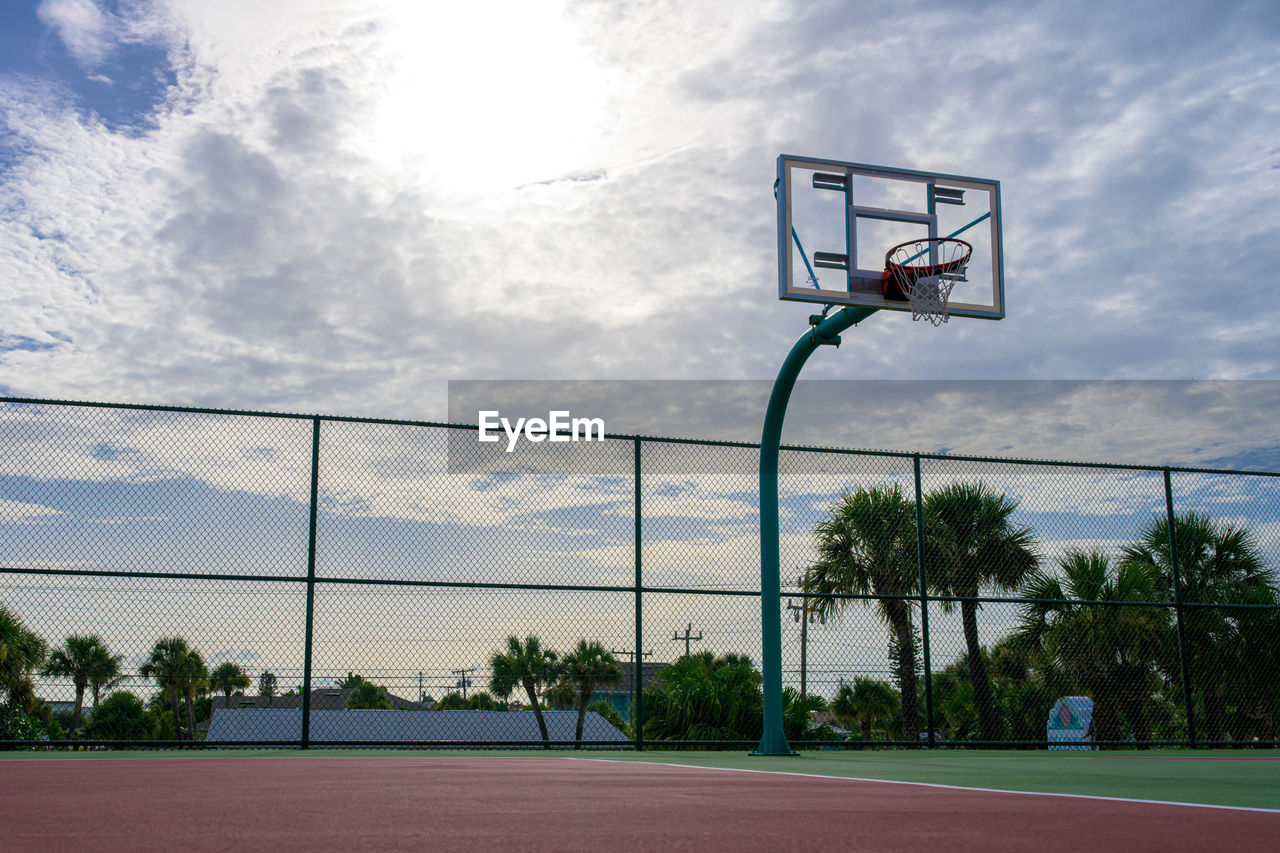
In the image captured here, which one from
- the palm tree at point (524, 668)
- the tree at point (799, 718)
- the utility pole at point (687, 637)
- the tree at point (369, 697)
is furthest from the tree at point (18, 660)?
the tree at point (799, 718)

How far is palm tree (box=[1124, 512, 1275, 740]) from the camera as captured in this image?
44.7 feet

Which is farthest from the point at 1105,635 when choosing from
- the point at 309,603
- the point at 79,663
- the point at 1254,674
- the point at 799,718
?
the point at 79,663

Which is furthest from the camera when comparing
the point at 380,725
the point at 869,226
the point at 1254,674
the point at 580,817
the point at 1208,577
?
the point at 1208,577

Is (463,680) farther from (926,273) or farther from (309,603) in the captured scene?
(926,273)

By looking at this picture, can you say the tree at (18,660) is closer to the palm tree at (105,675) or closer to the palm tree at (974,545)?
the palm tree at (105,675)

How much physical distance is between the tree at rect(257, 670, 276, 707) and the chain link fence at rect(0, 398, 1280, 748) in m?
0.02

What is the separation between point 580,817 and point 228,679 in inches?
276

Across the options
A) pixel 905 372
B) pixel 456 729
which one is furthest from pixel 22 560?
pixel 905 372

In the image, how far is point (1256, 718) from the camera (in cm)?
1317

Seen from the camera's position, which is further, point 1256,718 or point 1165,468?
point 1256,718

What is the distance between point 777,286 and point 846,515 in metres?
4.82

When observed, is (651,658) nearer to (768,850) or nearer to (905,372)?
(905,372)

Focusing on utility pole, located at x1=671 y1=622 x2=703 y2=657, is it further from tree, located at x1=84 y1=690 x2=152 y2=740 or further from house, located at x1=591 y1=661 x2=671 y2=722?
tree, located at x1=84 y1=690 x2=152 y2=740

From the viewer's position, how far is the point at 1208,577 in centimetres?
1845
